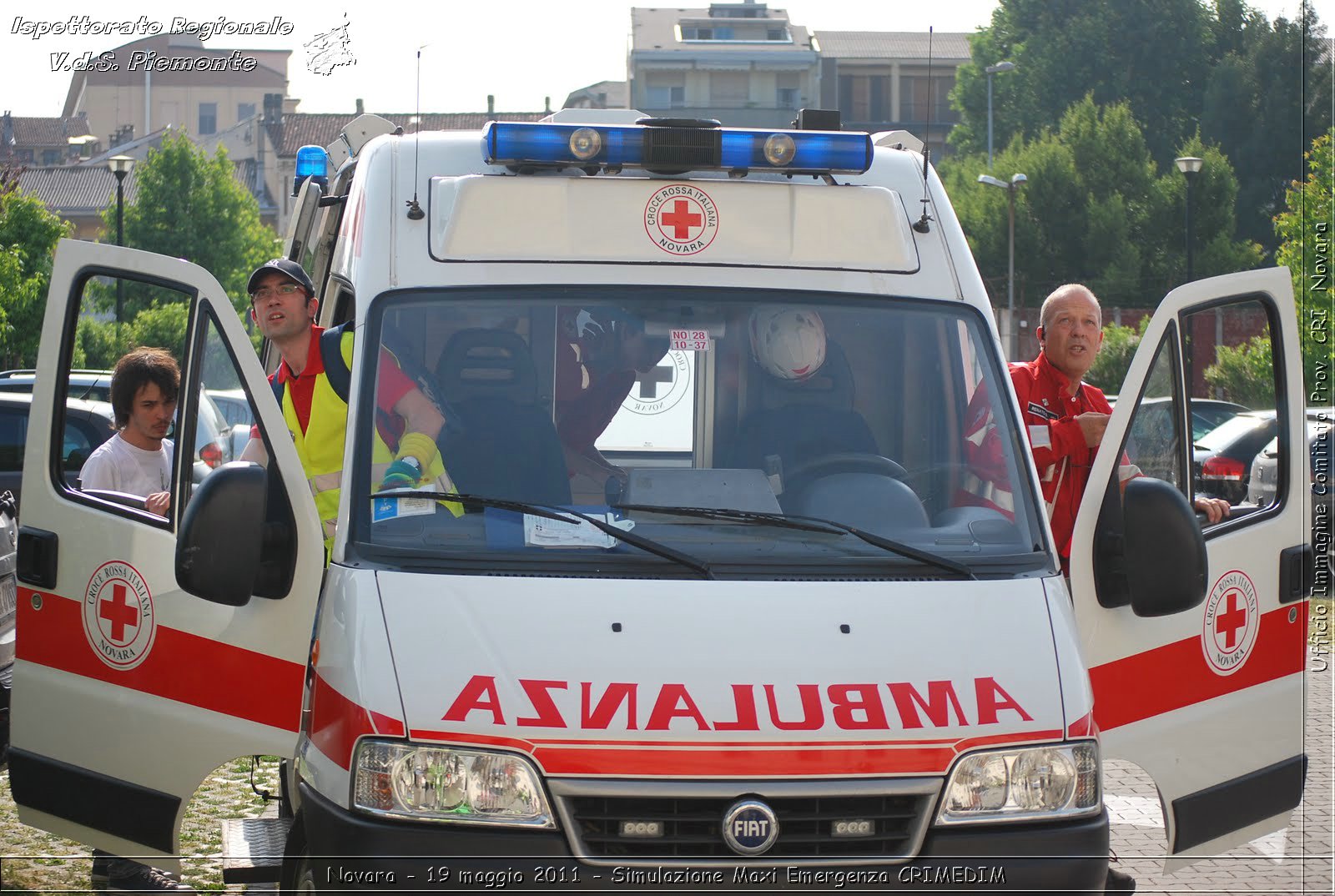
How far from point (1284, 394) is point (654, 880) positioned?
2545 millimetres

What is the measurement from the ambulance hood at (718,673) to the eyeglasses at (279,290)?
1547mm

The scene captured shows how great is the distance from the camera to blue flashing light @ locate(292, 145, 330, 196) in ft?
22.3

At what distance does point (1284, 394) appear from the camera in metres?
4.88

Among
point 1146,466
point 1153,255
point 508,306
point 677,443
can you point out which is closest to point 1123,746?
point 1146,466

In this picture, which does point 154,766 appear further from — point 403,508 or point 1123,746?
point 1123,746

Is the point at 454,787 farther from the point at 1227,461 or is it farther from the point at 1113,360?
the point at 1113,360

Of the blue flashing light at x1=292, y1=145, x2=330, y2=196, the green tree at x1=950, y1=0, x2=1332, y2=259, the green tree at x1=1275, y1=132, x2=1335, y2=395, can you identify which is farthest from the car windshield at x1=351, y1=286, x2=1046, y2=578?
the green tree at x1=950, y1=0, x2=1332, y2=259

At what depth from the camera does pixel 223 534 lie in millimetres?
3963

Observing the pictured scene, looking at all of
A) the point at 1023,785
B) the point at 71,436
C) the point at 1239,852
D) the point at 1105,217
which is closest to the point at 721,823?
the point at 1023,785

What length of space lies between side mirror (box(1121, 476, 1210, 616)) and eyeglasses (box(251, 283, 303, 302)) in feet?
8.44

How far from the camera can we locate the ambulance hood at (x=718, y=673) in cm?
355

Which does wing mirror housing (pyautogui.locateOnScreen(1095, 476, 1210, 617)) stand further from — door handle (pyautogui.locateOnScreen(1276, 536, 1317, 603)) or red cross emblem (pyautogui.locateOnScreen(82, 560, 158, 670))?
red cross emblem (pyautogui.locateOnScreen(82, 560, 158, 670))

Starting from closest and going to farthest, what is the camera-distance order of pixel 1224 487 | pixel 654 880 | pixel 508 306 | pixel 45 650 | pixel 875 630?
pixel 654 880
pixel 875 630
pixel 508 306
pixel 45 650
pixel 1224 487

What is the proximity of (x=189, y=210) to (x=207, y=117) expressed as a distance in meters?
54.5
